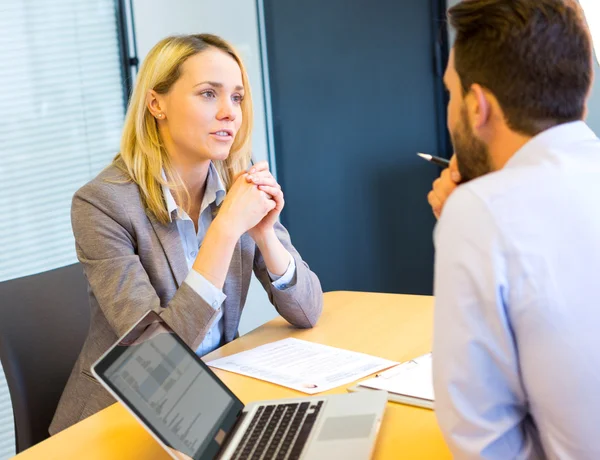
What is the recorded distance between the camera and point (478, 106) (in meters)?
0.95

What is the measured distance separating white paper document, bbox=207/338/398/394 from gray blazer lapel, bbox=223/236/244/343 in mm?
194

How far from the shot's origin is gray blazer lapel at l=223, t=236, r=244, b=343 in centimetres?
183

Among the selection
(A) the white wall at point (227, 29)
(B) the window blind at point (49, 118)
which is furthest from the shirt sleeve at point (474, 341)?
(A) the white wall at point (227, 29)

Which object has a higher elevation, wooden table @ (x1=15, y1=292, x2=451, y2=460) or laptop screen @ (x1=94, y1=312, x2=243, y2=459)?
Result: laptop screen @ (x1=94, y1=312, x2=243, y2=459)

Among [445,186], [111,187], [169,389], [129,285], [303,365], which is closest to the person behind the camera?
[169,389]

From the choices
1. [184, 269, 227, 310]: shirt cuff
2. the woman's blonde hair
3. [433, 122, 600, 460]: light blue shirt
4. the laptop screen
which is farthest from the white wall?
[433, 122, 600, 460]: light blue shirt

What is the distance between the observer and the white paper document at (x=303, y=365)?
1.41m

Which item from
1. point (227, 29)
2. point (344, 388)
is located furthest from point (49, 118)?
point (344, 388)

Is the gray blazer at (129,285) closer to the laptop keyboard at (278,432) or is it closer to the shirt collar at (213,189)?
the shirt collar at (213,189)

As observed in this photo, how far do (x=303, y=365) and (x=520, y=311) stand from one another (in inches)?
29.8

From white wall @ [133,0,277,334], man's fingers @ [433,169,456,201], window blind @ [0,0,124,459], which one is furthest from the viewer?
white wall @ [133,0,277,334]

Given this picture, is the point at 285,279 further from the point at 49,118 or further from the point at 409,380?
the point at 49,118

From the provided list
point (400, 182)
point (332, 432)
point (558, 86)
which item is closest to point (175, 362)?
point (332, 432)

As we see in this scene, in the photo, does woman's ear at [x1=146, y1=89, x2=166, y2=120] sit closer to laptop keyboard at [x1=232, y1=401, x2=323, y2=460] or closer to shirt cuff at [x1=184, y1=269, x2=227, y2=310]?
shirt cuff at [x1=184, y1=269, x2=227, y2=310]
